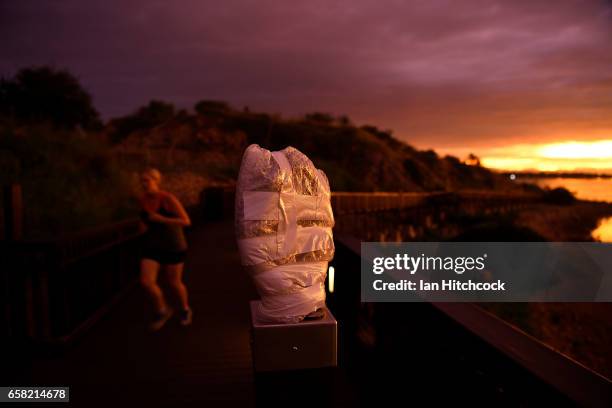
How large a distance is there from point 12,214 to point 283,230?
3.60 m

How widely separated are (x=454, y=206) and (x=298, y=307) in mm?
35572

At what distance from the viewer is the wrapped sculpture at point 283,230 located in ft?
7.84

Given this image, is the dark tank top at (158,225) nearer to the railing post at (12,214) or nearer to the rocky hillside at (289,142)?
the railing post at (12,214)

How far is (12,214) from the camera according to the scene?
4703 millimetres

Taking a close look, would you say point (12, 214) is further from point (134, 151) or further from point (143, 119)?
point (143, 119)

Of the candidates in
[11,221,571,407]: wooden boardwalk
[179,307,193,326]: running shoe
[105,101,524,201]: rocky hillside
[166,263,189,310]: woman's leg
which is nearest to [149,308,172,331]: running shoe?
[11,221,571,407]: wooden boardwalk

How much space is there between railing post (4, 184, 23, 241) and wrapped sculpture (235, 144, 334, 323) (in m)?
3.36

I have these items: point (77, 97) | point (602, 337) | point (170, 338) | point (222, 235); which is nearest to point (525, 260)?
point (602, 337)

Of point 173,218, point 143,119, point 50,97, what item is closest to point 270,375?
point 173,218

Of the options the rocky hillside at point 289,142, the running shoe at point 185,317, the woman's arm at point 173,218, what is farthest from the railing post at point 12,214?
the rocky hillside at point 289,142

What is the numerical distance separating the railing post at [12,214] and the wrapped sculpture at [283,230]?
3.36 metres

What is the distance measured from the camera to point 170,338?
5117 mm

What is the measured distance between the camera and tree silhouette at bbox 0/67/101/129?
2328cm

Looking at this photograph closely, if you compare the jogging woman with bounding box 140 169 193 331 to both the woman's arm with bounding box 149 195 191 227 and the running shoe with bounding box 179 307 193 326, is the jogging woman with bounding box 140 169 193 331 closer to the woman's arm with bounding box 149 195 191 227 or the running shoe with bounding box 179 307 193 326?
the woman's arm with bounding box 149 195 191 227
